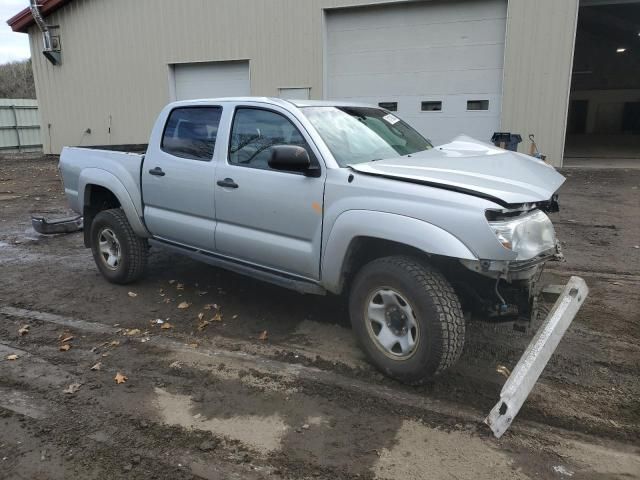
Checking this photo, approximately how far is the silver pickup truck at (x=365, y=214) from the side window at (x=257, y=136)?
0.01 metres

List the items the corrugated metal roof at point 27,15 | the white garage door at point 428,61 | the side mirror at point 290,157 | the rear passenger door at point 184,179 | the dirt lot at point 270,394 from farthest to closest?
1. the corrugated metal roof at point 27,15
2. the white garage door at point 428,61
3. the rear passenger door at point 184,179
4. the side mirror at point 290,157
5. the dirt lot at point 270,394

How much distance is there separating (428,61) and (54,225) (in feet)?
29.2

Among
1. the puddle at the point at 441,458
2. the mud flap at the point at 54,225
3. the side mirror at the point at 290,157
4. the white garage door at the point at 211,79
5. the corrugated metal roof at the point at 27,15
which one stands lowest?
the puddle at the point at 441,458

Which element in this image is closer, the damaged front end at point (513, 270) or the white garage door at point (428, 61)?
the damaged front end at point (513, 270)

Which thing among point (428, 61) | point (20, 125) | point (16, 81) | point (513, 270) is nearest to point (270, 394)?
point (513, 270)

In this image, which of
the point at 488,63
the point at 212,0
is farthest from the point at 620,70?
the point at 212,0

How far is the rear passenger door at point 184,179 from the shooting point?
4.78m

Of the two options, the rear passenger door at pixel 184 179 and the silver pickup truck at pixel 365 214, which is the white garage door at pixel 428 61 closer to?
the silver pickup truck at pixel 365 214

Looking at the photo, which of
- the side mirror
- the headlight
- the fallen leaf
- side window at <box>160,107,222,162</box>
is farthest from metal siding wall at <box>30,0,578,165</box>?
the fallen leaf

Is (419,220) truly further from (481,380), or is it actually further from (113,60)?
(113,60)

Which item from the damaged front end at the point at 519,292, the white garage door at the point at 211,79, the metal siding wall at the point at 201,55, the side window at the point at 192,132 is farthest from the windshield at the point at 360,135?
the white garage door at the point at 211,79

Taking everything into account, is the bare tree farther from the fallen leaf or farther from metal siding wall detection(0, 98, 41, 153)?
the fallen leaf

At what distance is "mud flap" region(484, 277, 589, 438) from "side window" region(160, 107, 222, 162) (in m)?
3.05

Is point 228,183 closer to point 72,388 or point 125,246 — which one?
point 125,246
